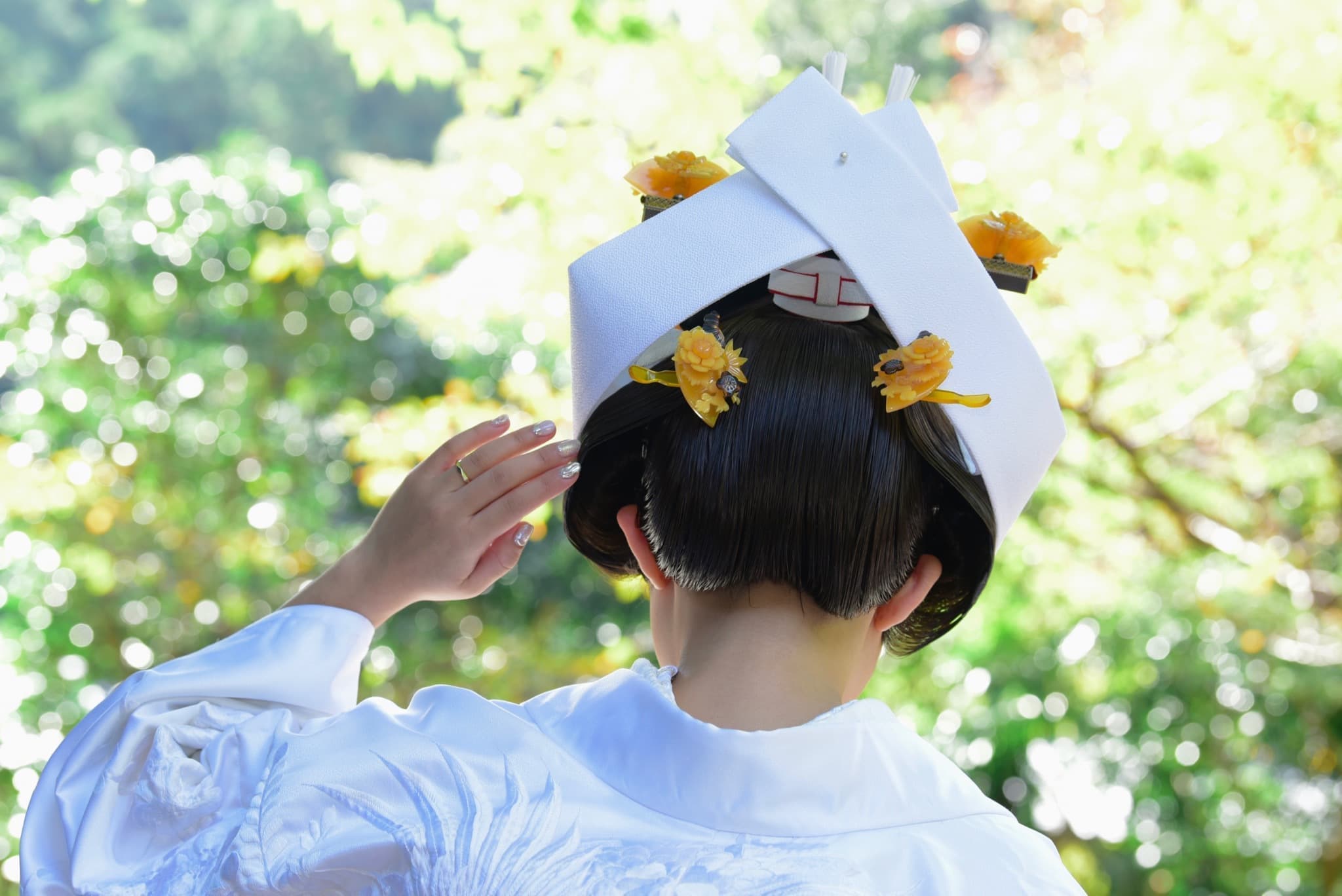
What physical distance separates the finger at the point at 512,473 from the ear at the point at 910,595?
0.36 meters

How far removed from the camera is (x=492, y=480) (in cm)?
125

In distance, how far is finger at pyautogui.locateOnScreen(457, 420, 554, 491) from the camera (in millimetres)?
1242

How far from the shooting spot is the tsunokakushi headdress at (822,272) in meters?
1.14

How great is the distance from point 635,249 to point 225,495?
3997 millimetres

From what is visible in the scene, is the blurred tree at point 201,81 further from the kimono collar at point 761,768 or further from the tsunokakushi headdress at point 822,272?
the kimono collar at point 761,768

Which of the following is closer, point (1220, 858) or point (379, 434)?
point (379, 434)

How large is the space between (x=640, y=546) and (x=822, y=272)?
0.33m

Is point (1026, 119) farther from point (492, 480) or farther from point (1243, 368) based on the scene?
point (492, 480)

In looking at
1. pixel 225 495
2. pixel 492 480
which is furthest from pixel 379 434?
pixel 492 480

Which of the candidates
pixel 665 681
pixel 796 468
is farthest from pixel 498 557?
pixel 796 468

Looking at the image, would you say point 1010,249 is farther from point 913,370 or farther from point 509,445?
point 509,445

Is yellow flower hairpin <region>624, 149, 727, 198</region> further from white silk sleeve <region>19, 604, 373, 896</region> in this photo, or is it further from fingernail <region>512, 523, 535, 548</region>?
white silk sleeve <region>19, 604, 373, 896</region>

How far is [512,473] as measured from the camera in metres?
1.22

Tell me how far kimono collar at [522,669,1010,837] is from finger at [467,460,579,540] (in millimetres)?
199
